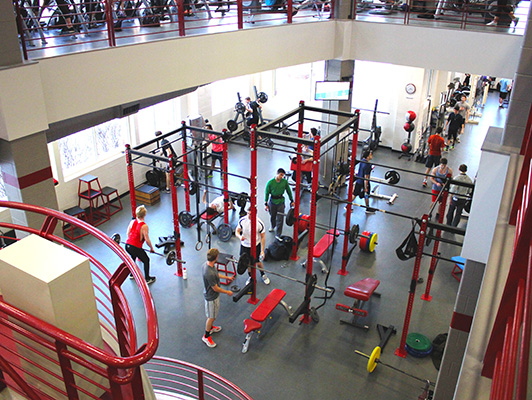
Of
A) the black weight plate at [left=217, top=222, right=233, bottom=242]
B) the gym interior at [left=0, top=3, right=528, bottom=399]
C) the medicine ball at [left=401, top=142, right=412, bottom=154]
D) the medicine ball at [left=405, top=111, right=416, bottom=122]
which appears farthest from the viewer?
the medicine ball at [left=401, top=142, right=412, bottom=154]

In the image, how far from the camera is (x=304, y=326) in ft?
24.3

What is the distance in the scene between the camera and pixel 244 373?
21.2 feet

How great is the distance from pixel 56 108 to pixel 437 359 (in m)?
5.75

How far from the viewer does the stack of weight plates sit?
22.2ft

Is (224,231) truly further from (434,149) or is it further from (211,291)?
(434,149)

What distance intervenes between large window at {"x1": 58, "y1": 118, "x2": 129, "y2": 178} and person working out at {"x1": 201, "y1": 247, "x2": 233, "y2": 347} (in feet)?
16.5

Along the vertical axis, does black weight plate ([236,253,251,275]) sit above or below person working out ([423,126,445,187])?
below

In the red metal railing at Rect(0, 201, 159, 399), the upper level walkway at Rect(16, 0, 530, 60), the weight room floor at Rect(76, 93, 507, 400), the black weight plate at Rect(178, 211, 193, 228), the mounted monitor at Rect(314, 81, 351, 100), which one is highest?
the upper level walkway at Rect(16, 0, 530, 60)

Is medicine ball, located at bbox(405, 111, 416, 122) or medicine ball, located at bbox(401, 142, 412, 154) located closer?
medicine ball, located at bbox(405, 111, 416, 122)

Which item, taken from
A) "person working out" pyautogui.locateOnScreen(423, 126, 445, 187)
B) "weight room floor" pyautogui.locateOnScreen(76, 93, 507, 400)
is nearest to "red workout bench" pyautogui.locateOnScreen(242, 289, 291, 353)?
"weight room floor" pyautogui.locateOnScreen(76, 93, 507, 400)

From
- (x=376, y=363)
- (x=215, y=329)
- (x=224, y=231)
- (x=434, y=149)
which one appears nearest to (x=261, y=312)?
(x=215, y=329)

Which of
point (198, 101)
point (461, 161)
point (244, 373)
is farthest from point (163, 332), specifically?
point (461, 161)

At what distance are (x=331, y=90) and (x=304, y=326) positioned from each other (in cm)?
549

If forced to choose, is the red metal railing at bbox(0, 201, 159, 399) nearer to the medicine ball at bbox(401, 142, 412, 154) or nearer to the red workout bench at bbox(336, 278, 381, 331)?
the red workout bench at bbox(336, 278, 381, 331)
